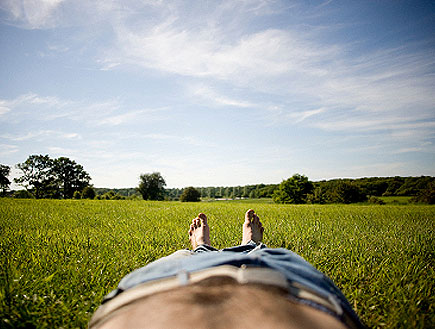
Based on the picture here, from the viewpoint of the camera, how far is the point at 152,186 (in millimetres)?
66250

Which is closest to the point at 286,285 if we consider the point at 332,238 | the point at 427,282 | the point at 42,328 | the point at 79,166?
the point at 42,328

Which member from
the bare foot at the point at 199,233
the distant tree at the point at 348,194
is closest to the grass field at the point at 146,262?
the bare foot at the point at 199,233

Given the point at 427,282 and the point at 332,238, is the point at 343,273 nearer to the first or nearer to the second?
the point at 427,282

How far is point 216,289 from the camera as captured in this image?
93 cm

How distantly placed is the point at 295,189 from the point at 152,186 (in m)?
36.6

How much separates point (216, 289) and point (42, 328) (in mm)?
890

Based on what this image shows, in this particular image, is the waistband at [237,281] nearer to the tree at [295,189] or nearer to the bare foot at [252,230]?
the bare foot at [252,230]

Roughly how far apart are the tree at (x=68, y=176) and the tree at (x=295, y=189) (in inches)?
1629

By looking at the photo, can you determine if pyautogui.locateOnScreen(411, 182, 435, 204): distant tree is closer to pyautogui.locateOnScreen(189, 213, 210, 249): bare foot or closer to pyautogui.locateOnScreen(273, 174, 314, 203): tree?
pyautogui.locateOnScreen(273, 174, 314, 203): tree

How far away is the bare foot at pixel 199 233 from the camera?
2.78 meters

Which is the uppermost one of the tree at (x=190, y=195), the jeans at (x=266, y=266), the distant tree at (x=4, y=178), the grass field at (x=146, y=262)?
the distant tree at (x=4, y=178)

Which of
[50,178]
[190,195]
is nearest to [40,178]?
[50,178]

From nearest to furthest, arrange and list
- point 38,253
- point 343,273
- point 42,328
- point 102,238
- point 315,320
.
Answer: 1. point 315,320
2. point 42,328
3. point 343,273
4. point 38,253
5. point 102,238

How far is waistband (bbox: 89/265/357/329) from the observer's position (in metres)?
0.89
